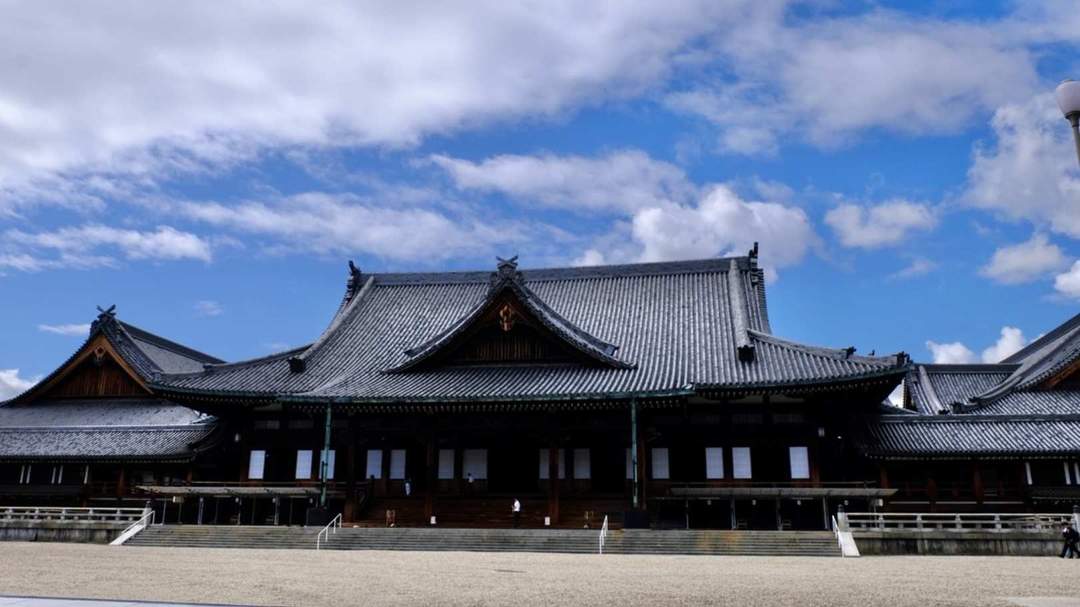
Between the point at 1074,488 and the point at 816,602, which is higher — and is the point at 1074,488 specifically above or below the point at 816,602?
above

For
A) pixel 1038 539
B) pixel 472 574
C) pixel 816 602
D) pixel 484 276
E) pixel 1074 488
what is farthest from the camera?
pixel 484 276

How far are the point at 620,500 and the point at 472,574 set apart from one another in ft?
48.8

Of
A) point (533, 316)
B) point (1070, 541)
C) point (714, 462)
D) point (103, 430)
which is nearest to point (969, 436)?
point (1070, 541)

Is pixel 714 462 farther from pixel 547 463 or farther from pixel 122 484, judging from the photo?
pixel 122 484

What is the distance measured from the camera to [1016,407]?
119ft

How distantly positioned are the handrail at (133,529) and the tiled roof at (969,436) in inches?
1011

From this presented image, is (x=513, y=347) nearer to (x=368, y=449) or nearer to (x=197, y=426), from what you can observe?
(x=368, y=449)

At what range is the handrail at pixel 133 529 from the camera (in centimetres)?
2945

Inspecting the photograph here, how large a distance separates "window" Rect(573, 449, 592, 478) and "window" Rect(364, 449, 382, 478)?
7913 mm

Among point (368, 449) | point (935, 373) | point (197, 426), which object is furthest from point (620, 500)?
point (935, 373)

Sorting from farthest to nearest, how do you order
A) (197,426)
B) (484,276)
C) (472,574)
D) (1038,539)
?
(484,276), (197,426), (1038,539), (472,574)

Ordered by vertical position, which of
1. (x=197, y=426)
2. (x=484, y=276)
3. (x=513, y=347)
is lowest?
(x=197, y=426)

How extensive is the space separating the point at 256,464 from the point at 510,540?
14.4m

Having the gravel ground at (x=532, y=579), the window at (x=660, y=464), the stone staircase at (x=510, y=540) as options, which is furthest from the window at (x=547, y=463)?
the gravel ground at (x=532, y=579)
